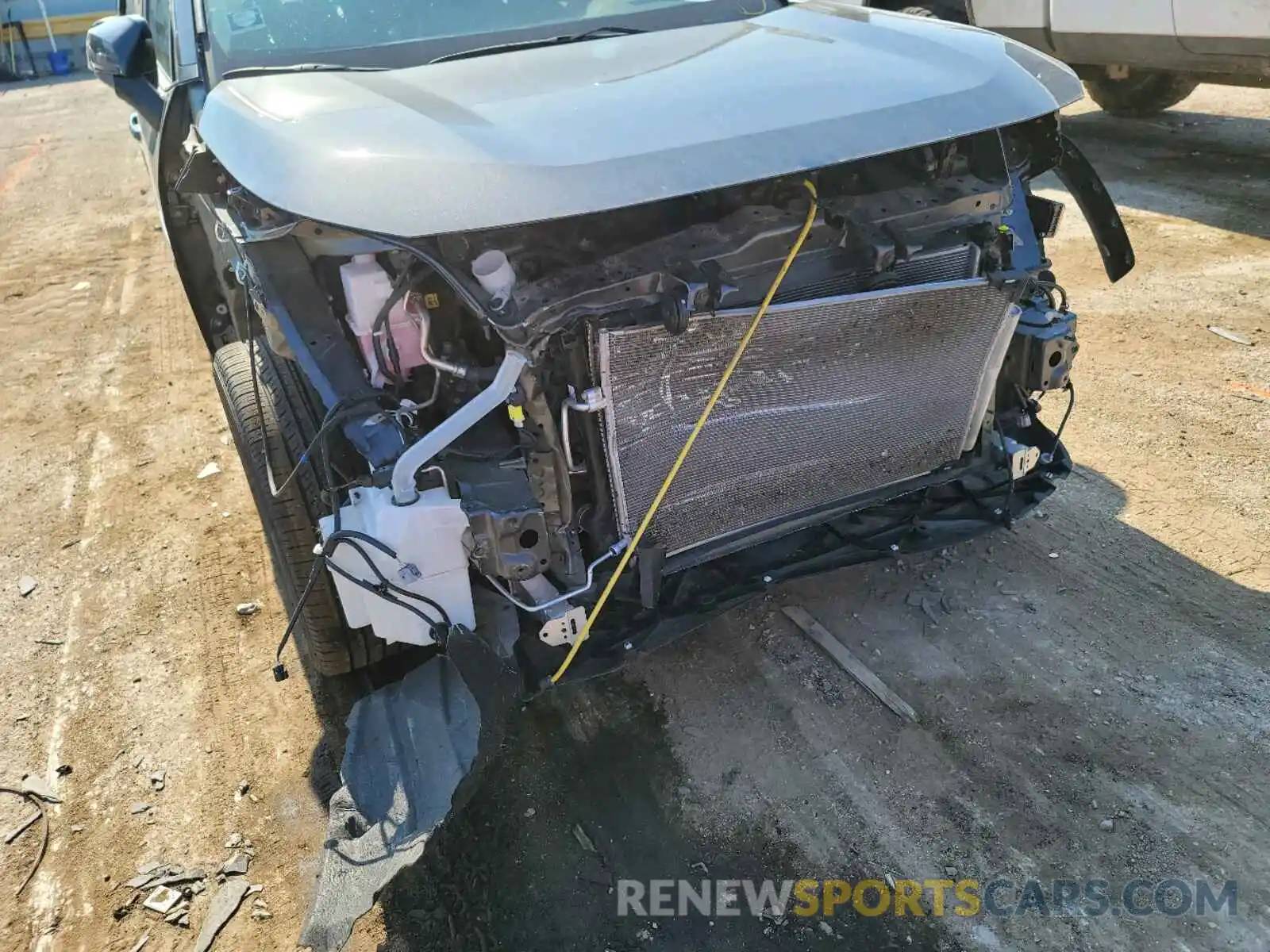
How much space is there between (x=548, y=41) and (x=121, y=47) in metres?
1.51

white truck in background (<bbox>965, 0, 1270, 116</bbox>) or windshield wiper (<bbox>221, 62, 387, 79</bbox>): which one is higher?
windshield wiper (<bbox>221, 62, 387, 79</bbox>)

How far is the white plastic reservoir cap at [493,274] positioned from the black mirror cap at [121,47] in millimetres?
2037

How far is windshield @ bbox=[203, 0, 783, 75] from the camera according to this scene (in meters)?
2.78

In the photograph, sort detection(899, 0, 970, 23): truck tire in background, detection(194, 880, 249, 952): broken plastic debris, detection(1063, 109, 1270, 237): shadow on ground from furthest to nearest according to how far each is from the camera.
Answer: detection(899, 0, 970, 23): truck tire in background, detection(1063, 109, 1270, 237): shadow on ground, detection(194, 880, 249, 952): broken plastic debris

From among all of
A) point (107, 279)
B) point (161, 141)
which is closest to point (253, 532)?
point (161, 141)

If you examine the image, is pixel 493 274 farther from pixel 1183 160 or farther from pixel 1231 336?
pixel 1183 160

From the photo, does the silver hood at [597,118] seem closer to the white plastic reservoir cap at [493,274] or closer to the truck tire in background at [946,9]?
the white plastic reservoir cap at [493,274]

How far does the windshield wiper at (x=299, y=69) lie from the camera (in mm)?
2664

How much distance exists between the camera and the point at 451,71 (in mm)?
2580

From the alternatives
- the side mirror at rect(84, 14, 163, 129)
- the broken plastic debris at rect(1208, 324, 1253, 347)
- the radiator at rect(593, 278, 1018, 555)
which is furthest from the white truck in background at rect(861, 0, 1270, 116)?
the side mirror at rect(84, 14, 163, 129)

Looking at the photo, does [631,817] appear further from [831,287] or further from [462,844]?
[831,287]

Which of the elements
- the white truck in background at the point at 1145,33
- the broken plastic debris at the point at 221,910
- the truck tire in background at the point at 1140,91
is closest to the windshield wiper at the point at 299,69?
the broken plastic debris at the point at 221,910

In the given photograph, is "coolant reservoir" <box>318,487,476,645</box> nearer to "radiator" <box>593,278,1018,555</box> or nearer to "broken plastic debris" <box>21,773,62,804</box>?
"radiator" <box>593,278,1018,555</box>

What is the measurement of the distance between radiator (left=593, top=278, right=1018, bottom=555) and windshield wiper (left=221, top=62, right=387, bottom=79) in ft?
4.16
